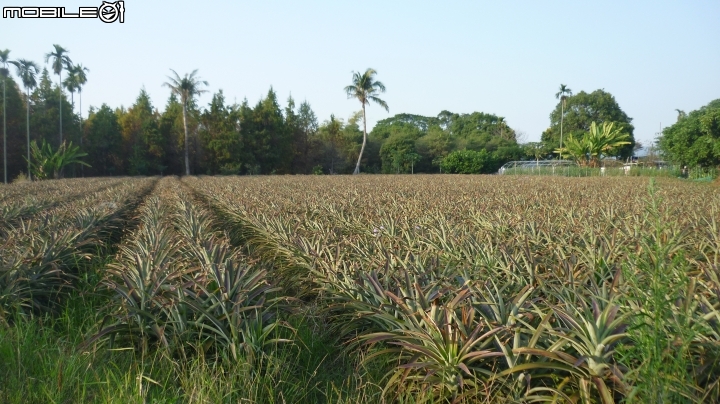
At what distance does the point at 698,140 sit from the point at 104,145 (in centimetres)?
4192

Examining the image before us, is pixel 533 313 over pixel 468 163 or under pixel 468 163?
under

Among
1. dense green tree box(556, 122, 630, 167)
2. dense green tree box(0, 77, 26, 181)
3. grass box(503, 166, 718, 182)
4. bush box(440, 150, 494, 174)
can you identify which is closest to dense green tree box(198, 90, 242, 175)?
dense green tree box(0, 77, 26, 181)

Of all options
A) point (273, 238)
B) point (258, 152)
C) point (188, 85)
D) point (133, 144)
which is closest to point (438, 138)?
point (258, 152)

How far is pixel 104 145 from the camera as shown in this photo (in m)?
45.8

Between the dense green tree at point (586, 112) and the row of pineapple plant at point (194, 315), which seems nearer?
the row of pineapple plant at point (194, 315)

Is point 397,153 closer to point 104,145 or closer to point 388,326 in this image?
point 104,145

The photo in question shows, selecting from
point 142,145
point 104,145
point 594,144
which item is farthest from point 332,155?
point 594,144

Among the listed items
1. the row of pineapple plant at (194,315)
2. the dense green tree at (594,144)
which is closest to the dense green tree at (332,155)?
the dense green tree at (594,144)

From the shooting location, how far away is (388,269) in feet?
12.3

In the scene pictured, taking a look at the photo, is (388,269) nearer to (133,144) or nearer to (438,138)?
(133,144)

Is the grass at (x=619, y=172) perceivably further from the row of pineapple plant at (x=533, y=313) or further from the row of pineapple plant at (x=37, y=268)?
the row of pineapple plant at (x=37, y=268)

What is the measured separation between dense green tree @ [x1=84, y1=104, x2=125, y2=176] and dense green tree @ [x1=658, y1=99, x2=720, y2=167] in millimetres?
40408

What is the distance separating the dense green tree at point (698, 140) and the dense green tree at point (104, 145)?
133ft

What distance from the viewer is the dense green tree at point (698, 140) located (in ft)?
79.3
